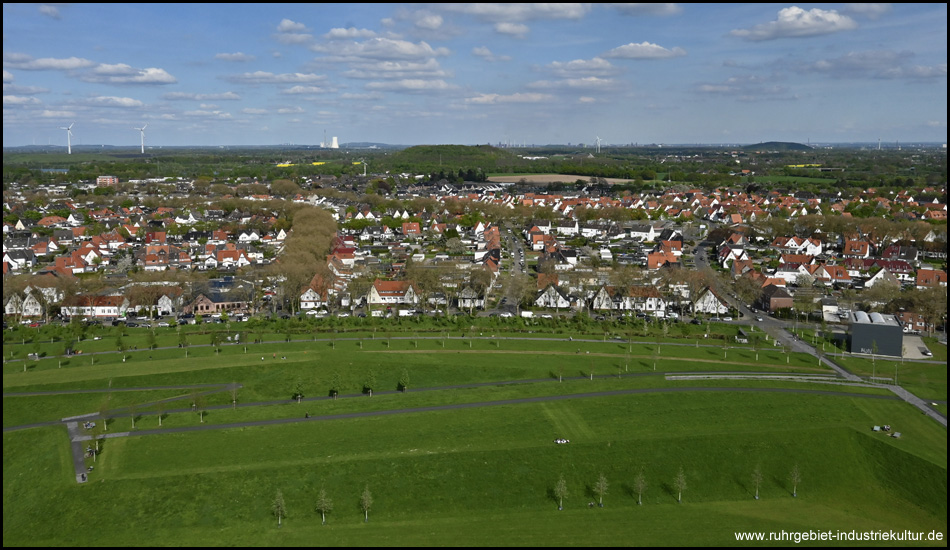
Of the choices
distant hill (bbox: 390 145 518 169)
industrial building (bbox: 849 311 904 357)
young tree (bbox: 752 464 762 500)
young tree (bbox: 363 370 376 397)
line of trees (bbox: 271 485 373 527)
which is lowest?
line of trees (bbox: 271 485 373 527)

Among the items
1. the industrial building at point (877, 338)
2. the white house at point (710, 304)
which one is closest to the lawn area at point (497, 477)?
the industrial building at point (877, 338)

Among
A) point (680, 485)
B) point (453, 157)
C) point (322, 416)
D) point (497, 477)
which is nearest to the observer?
point (680, 485)

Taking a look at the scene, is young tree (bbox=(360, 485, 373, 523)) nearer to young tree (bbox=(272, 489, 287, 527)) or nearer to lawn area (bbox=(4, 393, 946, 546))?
lawn area (bbox=(4, 393, 946, 546))

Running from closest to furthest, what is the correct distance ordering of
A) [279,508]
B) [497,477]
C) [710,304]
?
[279,508], [497,477], [710,304]

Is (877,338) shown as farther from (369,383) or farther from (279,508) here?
(279,508)

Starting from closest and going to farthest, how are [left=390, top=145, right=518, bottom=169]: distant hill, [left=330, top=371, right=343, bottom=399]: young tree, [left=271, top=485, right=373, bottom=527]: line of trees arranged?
[left=271, top=485, right=373, bottom=527]: line of trees
[left=330, top=371, right=343, bottom=399]: young tree
[left=390, top=145, right=518, bottom=169]: distant hill

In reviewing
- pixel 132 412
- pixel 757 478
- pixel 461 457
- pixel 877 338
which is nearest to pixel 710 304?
pixel 877 338

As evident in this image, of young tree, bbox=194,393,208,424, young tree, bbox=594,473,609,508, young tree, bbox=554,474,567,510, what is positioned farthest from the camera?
young tree, bbox=194,393,208,424

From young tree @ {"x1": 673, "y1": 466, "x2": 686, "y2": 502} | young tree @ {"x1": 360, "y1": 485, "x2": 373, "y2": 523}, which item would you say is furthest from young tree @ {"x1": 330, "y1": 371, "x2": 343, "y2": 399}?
young tree @ {"x1": 673, "y1": 466, "x2": 686, "y2": 502}

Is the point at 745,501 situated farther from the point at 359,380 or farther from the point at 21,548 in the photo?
Result: the point at 21,548
